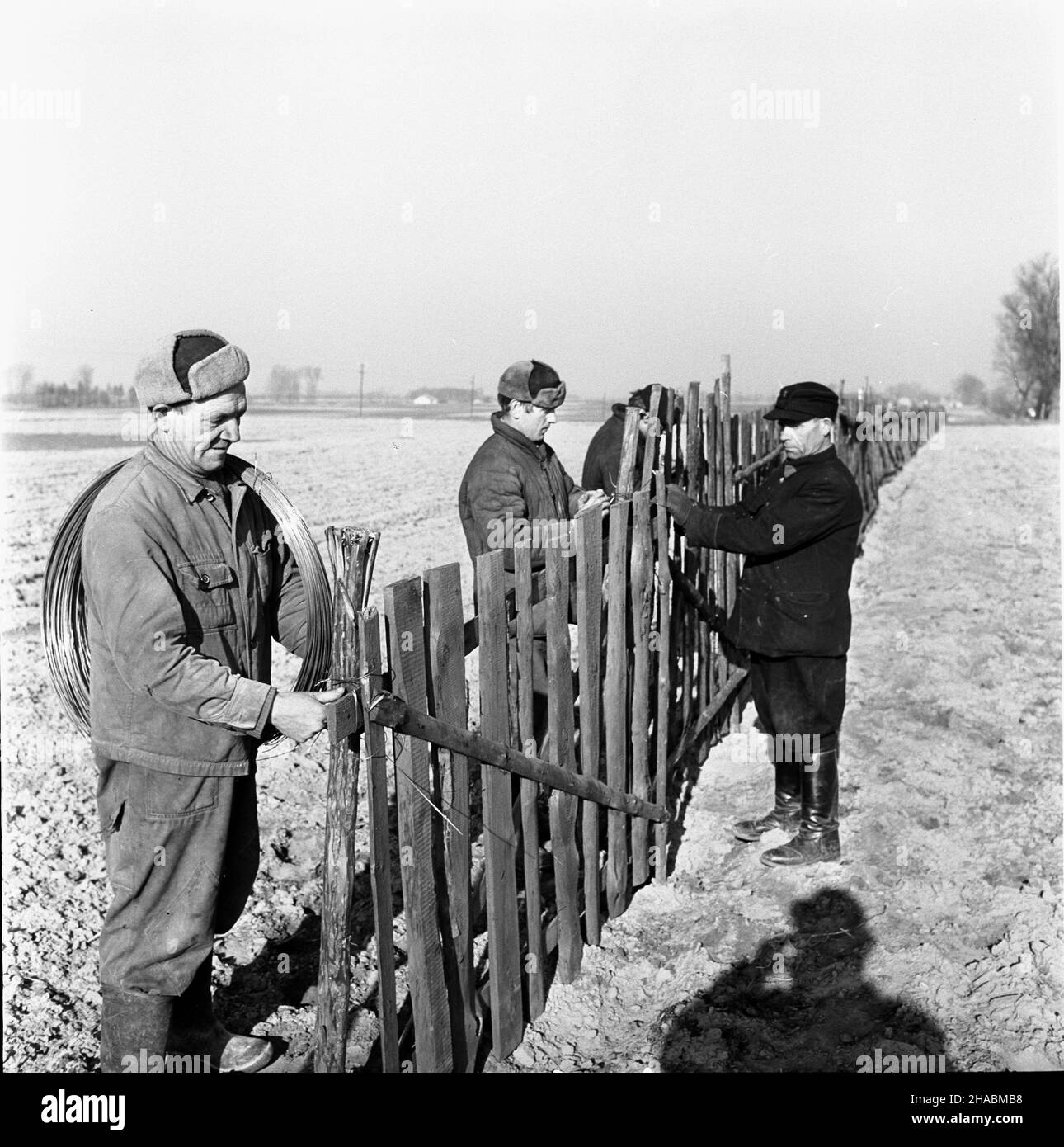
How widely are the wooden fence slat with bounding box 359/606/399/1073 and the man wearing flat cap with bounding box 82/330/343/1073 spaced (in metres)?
0.14

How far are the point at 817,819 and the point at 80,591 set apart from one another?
3.35 metres

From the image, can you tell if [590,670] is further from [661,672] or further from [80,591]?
[80,591]

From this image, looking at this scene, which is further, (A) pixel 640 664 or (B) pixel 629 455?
(B) pixel 629 455

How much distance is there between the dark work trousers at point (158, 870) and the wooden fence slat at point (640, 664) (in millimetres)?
1992

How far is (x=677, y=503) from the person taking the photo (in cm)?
509

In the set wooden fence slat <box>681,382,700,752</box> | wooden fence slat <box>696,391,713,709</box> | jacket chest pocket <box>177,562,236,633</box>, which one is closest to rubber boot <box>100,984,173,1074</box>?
jacket chest pocket <box>177,562,236,633</box>

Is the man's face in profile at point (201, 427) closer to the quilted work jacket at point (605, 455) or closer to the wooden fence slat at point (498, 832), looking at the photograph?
the wooden fence slat at point (498, 832)

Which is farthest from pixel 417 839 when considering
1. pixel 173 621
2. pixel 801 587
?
pixel 801 587

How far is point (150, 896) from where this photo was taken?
10.2ft
